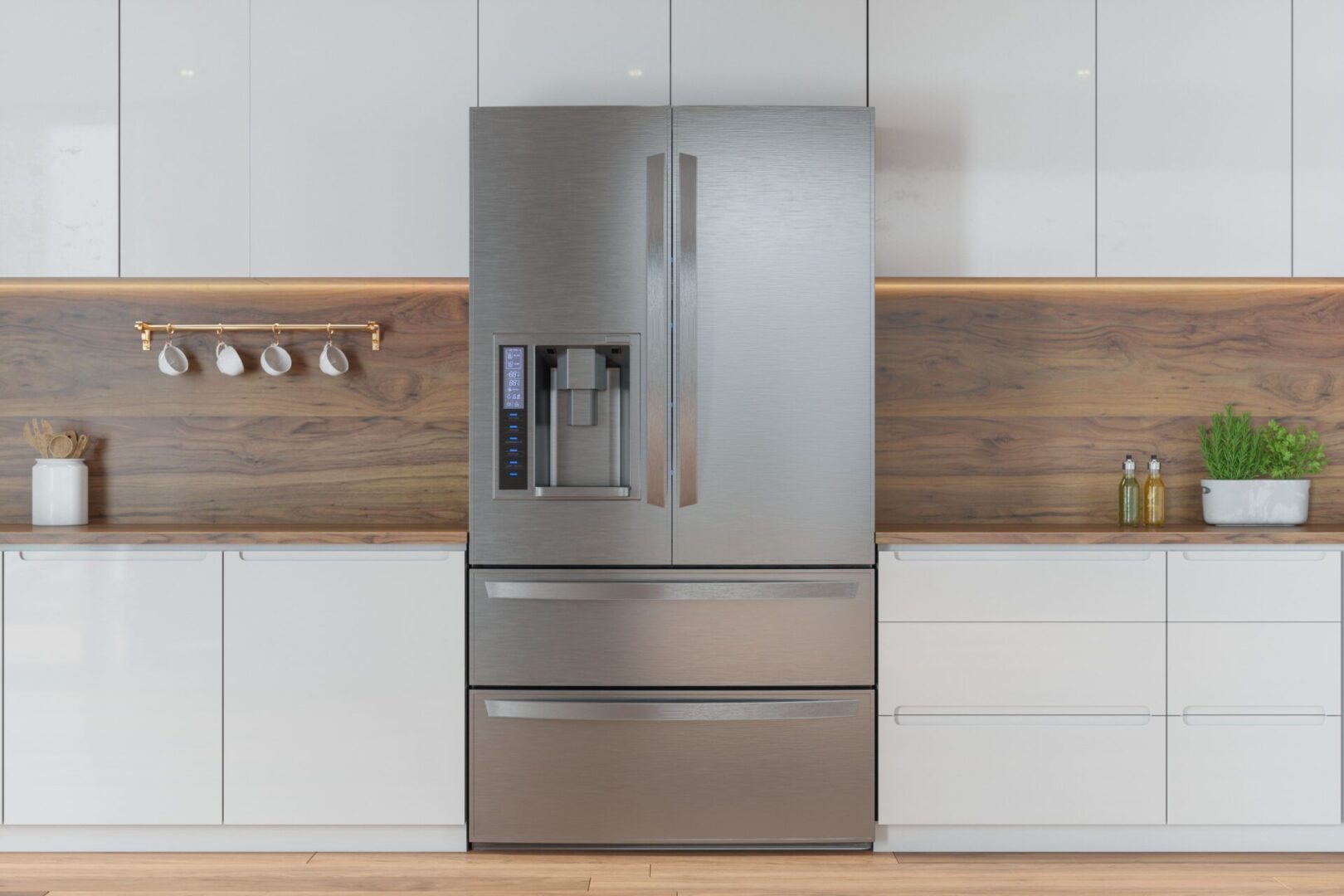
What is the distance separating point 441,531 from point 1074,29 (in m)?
2.18

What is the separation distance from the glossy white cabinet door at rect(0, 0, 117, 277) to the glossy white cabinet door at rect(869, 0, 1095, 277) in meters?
2.12

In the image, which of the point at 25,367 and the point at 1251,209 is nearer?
the point at 1251,209

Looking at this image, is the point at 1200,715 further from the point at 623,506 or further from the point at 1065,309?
the point at 623,506

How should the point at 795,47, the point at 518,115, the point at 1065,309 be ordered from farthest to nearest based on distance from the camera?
the point at 1065,309, the point at 795,47, the point at 518,115

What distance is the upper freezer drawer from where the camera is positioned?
2.45 metres

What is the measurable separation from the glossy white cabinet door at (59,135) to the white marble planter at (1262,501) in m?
3.15

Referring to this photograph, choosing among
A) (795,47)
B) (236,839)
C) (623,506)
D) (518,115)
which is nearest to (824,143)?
(795,47)

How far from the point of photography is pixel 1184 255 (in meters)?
2.69

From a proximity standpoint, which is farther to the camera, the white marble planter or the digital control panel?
the white marble planter

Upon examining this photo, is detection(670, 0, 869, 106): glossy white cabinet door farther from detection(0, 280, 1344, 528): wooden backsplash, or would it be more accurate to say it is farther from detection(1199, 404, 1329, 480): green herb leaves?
detection(1199, 404, 1329, 480): green herb leaves

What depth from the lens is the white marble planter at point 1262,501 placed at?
2.73 m

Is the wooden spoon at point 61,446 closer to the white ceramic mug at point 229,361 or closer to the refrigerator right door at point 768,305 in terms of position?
the white ceramic mug at point 229,361

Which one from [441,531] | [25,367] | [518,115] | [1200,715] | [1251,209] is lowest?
[1200,715]

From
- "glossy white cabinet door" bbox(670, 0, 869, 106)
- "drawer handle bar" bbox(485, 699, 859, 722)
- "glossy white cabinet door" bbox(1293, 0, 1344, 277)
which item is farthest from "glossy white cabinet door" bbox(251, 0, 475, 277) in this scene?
"glossy white cabinet door" bbox(1293, 0, 1344, 277)
